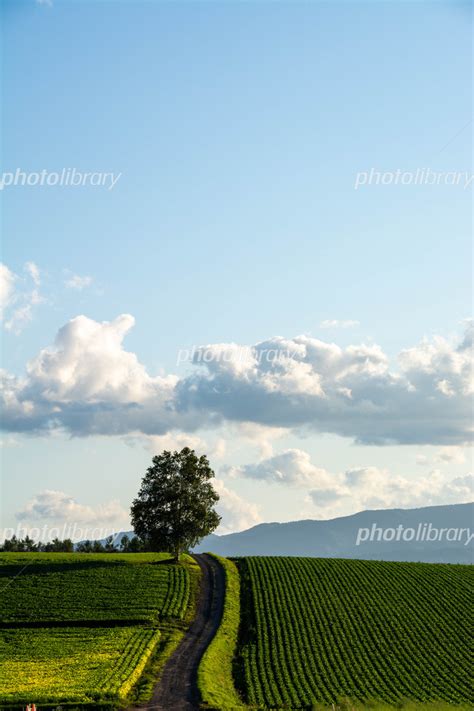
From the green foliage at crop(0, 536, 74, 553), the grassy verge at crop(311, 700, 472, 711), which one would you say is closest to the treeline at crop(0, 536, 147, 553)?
the green foliage at crop(0, 536, 74, 553)

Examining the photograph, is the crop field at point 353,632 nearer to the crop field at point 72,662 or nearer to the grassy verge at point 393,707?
the grassy verge at point 393,707

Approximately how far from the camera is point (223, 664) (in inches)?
2495

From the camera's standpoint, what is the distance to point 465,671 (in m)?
64.2

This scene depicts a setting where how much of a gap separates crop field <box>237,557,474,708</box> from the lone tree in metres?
8.49

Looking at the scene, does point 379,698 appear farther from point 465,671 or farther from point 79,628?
point 79,628

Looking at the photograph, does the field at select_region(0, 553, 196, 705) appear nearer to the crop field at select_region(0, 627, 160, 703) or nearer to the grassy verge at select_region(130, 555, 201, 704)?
the crop field at select_region(0, 627, 160, 703)

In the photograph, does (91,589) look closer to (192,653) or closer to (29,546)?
(192,653)

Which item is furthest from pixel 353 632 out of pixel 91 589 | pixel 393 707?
pixel 91 589

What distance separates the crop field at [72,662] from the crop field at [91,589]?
427 centimetres

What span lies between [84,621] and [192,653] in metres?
16.7

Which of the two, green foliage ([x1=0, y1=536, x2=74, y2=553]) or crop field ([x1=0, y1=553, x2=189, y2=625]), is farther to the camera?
green foliage ([x1=0, y1=536, x2=74, y2=553])

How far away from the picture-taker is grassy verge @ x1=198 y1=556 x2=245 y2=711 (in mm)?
52966

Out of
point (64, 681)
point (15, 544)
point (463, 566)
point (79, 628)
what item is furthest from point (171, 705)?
point (15, 544)

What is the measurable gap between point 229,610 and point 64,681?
2688cm
